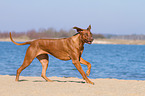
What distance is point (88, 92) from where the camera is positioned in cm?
773

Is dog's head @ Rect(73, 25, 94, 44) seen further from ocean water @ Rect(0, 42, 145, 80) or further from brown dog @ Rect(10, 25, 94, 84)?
ocean water @ Rect(0, 42, 145, 80)

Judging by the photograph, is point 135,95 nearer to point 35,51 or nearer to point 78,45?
point 78,45

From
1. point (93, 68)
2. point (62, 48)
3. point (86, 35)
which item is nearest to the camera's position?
point (86, 35)

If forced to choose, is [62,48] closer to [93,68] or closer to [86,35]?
[86,35]

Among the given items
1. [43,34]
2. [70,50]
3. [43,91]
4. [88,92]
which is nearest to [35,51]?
[70,50]

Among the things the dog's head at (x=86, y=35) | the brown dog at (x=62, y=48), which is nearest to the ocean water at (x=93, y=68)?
the brown dog at (x=62, y=48)

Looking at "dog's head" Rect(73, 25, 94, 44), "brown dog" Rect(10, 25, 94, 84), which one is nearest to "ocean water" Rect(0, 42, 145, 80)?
"brown dog" Rect(10, 25, 94, 84)

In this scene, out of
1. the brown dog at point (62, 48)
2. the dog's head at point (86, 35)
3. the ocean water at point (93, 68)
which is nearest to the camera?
the dog's head at point (86, 35)

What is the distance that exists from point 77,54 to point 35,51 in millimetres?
1484

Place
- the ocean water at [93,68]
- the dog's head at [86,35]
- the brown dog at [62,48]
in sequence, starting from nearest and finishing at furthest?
the dog's head at [86,35] → the brown dog at [62,48] → the ocean water at [93,68]

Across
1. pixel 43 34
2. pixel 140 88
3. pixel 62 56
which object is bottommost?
pixel 43 34

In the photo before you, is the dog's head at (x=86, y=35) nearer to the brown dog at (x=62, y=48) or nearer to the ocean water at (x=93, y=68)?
the brown dog at (x=62, y=48)

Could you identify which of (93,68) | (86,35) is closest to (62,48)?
(86,35)

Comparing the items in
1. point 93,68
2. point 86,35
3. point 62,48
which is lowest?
point 93,68
